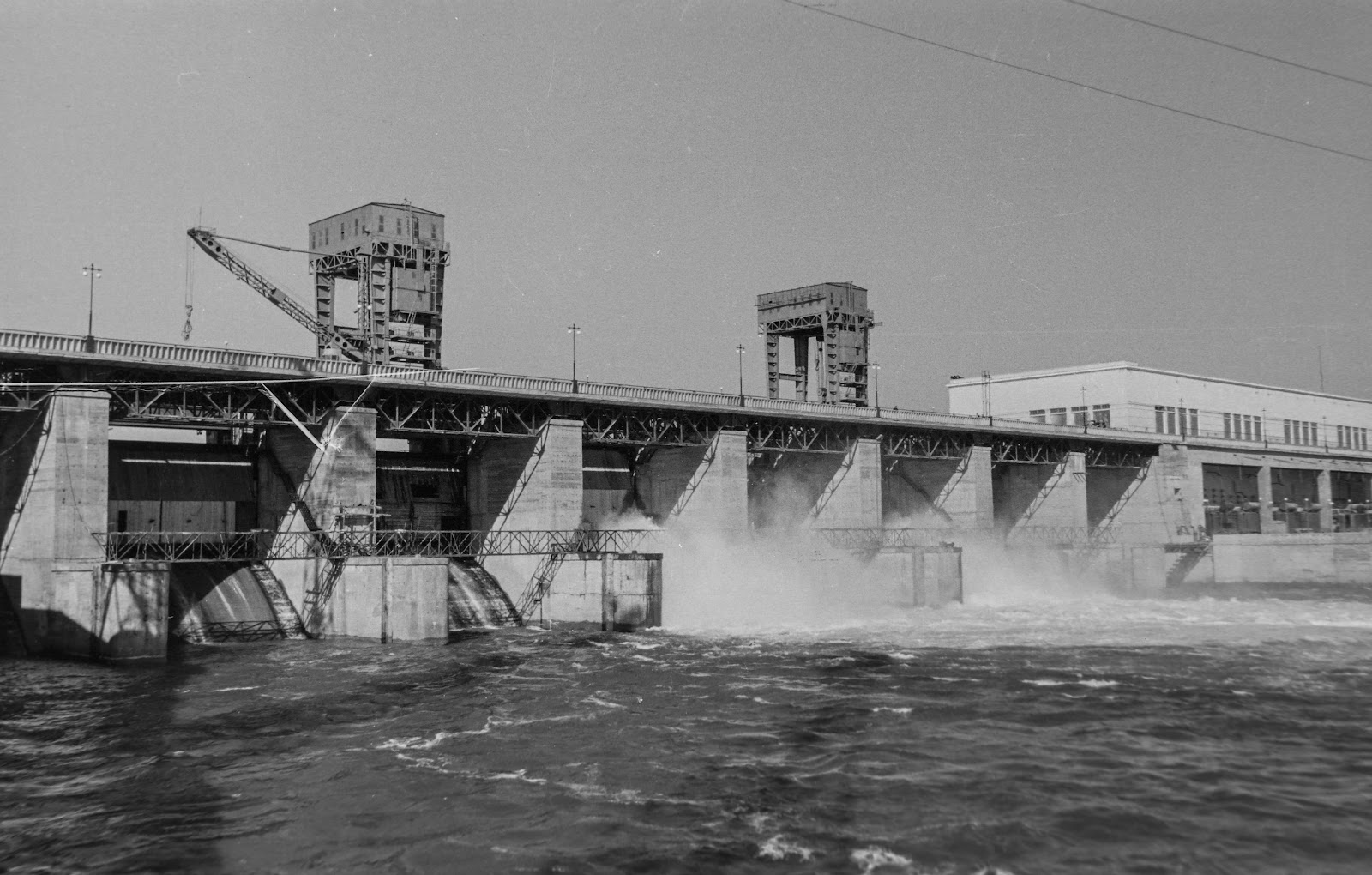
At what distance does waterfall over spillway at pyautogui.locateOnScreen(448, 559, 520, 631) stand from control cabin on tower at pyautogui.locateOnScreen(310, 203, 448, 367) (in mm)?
16469

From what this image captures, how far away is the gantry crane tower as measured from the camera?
68.2 meters

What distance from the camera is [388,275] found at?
68.9 meters

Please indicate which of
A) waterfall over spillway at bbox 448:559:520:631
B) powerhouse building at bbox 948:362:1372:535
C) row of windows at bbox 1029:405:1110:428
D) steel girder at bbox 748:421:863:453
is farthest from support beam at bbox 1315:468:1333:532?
waterfall over spillway at bbox 448:559:520:631

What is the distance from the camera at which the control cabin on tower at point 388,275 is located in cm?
6819

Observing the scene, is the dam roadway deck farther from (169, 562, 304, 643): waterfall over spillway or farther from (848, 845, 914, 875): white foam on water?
(848, 845, 914, 875): white foam on water

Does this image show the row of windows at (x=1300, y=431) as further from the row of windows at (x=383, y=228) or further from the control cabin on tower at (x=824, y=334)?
the row of windows at (x=383, y=228)

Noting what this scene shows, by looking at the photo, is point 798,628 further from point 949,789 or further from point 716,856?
point 716,856

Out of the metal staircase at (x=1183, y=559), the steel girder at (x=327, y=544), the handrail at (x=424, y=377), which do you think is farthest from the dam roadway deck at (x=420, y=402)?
the metal staircase at (x=1183, y=559)

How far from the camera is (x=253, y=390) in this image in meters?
51.2

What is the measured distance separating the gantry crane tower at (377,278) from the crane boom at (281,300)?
2.0 inches

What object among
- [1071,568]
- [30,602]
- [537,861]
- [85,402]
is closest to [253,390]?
[85,402]

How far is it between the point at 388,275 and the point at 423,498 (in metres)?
15.1

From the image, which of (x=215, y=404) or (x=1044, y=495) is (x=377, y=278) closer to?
(x=215, y=404)

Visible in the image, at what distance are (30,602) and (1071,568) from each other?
2644 inches
